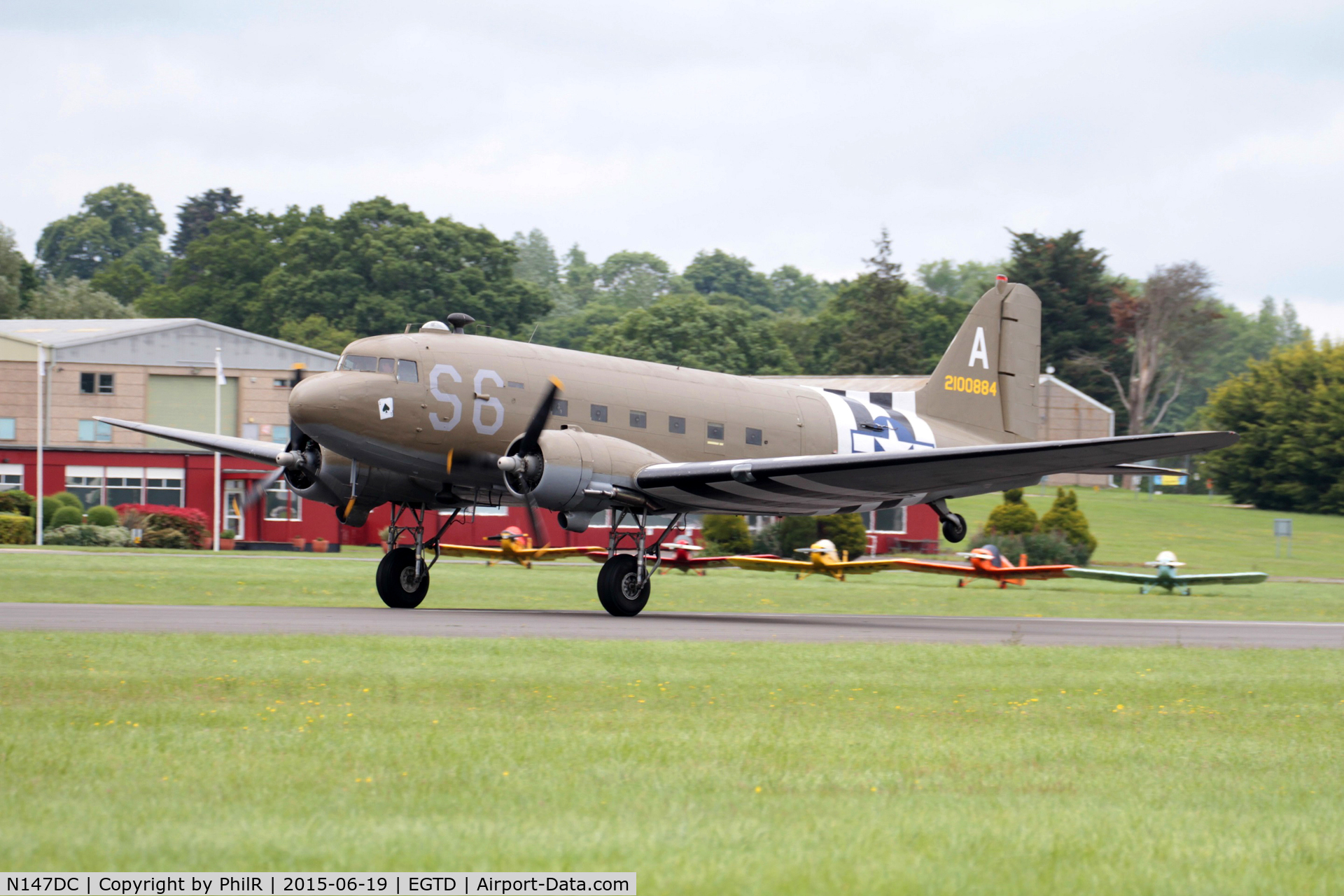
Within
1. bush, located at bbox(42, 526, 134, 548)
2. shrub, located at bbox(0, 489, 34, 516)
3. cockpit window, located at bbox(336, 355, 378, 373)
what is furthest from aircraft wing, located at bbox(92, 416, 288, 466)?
shrub, located at bbox(0, 489, 34, 516)

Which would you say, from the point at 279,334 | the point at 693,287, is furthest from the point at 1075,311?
the point at 693,287

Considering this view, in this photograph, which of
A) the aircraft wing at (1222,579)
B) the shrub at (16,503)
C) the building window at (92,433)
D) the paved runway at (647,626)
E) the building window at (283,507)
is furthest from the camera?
the building window at (92,433)

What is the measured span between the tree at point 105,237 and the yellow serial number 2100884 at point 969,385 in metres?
161

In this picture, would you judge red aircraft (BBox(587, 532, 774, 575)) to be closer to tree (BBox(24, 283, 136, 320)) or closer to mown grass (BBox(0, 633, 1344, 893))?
mown grass (BBox(0, 633, 1344, 893))

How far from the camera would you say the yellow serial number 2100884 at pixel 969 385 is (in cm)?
3114

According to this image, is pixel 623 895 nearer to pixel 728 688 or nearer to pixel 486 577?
pixel 728 688

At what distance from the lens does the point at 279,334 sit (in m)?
104

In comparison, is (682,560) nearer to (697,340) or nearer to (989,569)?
(989,569)

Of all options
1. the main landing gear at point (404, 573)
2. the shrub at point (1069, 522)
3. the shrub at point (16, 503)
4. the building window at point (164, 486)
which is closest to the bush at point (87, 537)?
the shrub at point (16, 503)

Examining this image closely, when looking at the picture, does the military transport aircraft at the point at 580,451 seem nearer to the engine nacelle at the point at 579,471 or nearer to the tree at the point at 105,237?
the engine nacelle at the point at 579,471

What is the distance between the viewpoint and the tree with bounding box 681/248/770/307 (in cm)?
18812

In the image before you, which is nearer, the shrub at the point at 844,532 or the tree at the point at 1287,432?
the shrub at the point at 844,532

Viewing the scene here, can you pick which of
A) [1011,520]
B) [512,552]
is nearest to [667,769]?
[512,552]

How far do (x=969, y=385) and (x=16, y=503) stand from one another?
36669 millimetres
